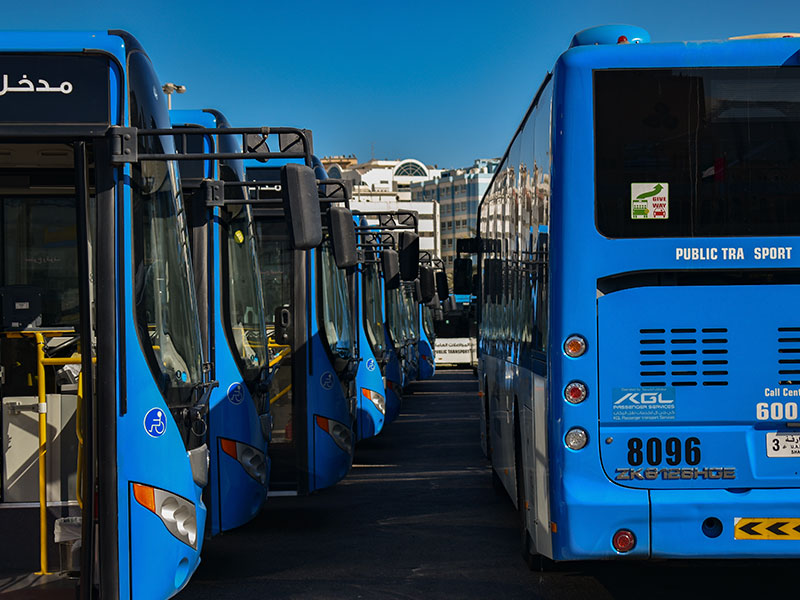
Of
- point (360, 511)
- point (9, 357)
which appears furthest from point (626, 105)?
point (360, 511)

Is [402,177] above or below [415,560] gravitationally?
above

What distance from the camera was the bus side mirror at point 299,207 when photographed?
5938 mm

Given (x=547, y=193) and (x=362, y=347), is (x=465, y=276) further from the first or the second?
(x=547, y=193)

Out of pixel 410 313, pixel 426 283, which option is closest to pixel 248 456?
pixel 426 283

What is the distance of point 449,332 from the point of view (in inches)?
2025

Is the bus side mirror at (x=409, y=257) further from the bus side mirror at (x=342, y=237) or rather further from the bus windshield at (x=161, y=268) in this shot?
the bus windshield at (x=161, y=268)

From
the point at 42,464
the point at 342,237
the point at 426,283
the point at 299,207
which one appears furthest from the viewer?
the point at 426,283

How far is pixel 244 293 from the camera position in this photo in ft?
29.7

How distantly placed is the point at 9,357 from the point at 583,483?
3553 millimetres

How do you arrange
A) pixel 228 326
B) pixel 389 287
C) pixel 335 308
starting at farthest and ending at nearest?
pixel 389 287
pixel 335 308
pixel 228 326

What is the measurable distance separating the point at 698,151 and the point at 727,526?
79.8 inches

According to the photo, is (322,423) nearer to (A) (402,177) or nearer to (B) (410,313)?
(B) (410,313)

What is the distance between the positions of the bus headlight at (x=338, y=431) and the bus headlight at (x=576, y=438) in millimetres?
4533

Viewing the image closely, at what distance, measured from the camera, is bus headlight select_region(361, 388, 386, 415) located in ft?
50.7
